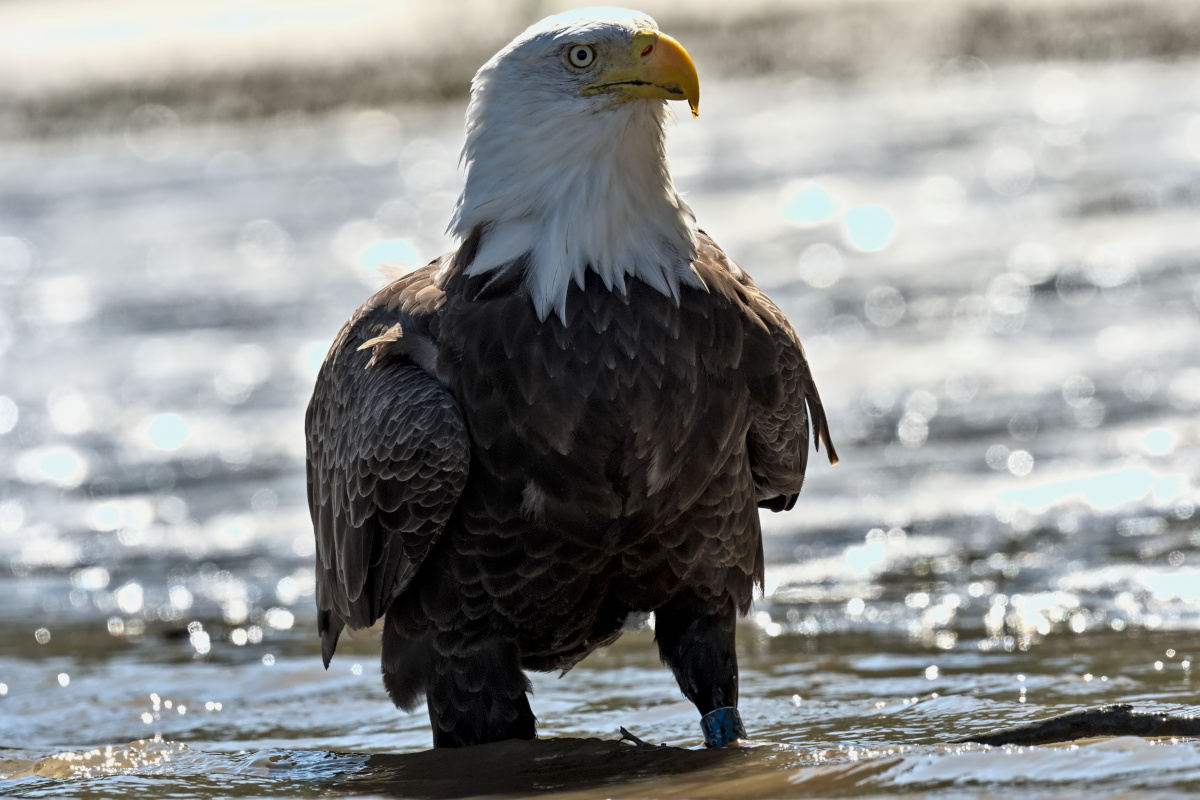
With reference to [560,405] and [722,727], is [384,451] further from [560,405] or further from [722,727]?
[722,727]

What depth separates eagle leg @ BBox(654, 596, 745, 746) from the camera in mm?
5074

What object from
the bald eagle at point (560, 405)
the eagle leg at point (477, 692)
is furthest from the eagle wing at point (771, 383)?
the eagle leg at point (477, 692)

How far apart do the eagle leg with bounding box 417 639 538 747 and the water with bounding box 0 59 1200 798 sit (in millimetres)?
101

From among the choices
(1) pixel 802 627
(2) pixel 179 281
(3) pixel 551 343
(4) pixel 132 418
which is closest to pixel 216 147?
(2) pixel 179 281

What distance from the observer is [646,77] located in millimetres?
4539

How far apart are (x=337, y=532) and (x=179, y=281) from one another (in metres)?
10.1

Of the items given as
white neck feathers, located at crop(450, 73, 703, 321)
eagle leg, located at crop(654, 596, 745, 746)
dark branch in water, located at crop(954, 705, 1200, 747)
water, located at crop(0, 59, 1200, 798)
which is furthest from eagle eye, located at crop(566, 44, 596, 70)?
dark branch in water, located at crop(954, 705, 1200, 747)

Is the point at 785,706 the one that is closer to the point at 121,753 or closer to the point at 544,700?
the point at 544,700

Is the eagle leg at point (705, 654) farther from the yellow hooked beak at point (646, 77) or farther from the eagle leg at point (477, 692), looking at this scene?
the yellow hooked beak at point (646, 77)

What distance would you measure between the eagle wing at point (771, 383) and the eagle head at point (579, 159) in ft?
0.80

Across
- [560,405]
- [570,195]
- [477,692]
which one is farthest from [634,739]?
[570,195]

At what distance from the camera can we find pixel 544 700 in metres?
6.20

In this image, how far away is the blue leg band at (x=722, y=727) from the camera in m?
5.03

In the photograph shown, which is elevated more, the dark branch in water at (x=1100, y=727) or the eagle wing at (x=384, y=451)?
the eagle wing at (x=384, y=451)
